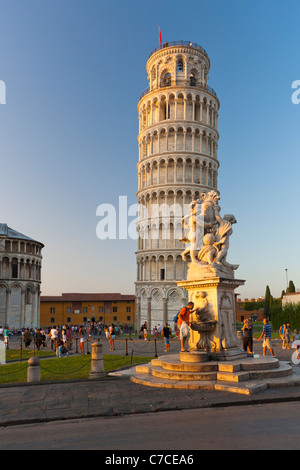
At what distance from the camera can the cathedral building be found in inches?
2490

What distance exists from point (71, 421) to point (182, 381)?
3729mm

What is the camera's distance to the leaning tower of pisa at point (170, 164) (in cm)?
5156

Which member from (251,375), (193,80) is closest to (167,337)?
(251,375)

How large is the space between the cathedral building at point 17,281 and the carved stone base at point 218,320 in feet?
188

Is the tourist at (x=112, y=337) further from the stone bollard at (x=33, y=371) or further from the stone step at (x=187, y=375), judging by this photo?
the stone step at (x=187, y=375)

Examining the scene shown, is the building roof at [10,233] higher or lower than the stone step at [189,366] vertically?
higher

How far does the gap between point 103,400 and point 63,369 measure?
701cm

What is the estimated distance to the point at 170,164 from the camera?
53.8m

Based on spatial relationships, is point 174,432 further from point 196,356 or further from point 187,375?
point 196,356

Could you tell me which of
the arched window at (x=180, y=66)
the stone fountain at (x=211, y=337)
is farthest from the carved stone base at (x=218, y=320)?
the arched window at (x=180, y=66)

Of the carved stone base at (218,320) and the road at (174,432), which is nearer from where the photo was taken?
the road at (174,432)

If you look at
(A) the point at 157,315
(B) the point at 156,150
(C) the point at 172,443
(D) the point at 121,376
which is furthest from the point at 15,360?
(B) the point at 156,150

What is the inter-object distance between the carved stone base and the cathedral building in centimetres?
5742

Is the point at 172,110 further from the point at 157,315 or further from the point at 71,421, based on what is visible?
the point at 71,421
